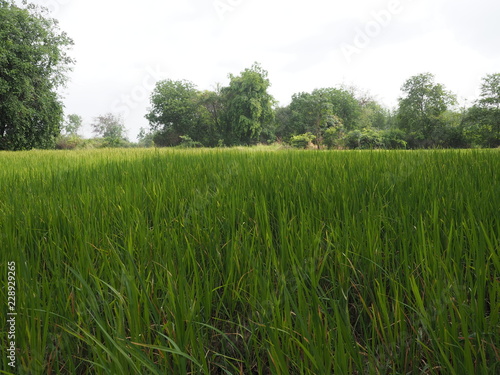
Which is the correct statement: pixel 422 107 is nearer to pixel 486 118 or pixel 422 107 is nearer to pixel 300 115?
pixel 486 118

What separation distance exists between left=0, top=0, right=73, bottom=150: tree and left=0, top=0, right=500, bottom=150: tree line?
0.17 ft

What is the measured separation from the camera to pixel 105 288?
0.82m

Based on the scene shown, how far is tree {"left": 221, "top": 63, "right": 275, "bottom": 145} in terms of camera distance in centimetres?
3212

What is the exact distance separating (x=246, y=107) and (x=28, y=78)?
20790mm

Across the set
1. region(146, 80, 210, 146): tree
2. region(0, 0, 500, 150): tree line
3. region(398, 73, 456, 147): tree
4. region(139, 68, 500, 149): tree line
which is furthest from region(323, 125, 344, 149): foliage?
region(146, 80, 210, 146): tree

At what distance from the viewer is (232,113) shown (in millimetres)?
33344

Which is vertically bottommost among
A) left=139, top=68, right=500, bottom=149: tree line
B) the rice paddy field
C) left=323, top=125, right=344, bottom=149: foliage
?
the rice paddy field

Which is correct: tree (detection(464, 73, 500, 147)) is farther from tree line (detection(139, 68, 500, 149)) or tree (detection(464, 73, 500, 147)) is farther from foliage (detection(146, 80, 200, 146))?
foliage (detection(146, 80, 200, 146))

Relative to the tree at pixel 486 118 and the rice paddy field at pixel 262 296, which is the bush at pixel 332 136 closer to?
the tree at pixel 486 118

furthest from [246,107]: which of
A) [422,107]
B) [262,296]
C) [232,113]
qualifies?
[262,296]

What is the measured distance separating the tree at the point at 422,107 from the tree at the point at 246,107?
15158mm

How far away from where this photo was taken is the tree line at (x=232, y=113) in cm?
1595

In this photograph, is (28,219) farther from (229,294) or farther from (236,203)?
(229,294)

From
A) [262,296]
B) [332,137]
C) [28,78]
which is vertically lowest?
[262,296]
